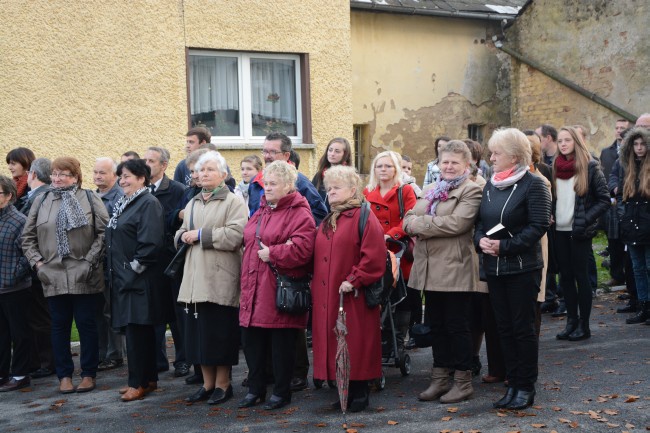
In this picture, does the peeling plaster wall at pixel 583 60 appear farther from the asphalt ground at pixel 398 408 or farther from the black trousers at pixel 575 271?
the asphalt ground at pixel 398 408

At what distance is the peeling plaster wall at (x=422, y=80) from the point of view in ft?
59.8

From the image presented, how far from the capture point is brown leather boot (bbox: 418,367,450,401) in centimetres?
714

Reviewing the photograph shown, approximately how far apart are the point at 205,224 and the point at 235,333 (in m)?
0.96

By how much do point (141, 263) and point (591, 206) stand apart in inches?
184

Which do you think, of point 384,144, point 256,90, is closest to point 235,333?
point 256,90

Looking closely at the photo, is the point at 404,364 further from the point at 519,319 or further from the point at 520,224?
the point at 520,224

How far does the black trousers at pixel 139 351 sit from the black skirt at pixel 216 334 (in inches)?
23.3

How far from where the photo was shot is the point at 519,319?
6.66 m

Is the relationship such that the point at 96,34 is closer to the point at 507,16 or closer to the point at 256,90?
the point at 256,90

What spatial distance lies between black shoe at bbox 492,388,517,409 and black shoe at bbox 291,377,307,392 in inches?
71.6

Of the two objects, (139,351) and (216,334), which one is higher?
(216,334)

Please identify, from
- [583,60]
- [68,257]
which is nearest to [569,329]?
[68,257]

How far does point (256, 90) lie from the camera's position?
47.2 ft

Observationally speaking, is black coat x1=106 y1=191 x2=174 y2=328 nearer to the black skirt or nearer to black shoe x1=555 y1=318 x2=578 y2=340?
the black skirt
